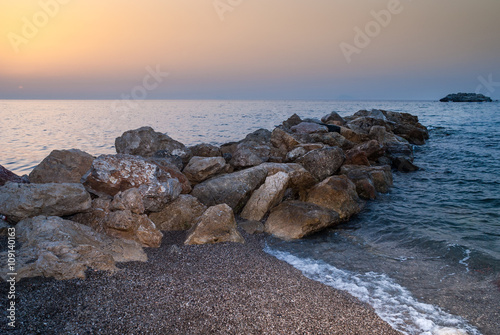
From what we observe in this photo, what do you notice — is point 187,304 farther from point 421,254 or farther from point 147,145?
point 147,145

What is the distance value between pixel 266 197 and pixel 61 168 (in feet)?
21.5

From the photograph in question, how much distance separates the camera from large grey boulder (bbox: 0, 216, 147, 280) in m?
5.02

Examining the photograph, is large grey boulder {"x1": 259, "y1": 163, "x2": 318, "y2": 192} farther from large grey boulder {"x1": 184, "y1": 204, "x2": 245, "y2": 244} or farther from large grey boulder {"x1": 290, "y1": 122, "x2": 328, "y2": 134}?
large grey boulder {"x1": 290, "y1": 122, "x2": 328, "y2": 134}

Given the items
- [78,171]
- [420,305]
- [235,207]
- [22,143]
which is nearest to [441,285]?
[420,305]

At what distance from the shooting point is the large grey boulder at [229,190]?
32.3 feet

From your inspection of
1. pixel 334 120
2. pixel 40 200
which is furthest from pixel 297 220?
pixel 334 120

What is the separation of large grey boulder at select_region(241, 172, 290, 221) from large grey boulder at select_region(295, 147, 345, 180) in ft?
10.0

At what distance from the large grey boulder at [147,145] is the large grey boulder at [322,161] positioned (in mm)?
5285

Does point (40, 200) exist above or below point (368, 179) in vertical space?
above

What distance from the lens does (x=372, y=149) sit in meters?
16.8

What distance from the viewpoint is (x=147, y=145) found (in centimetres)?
1300

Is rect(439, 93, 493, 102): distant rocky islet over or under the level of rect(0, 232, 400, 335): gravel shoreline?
over

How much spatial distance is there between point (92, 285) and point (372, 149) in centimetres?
1551

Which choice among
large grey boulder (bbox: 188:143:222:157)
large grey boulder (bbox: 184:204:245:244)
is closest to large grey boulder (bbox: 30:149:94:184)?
large grey boulder (bbox: 184:204:245:244)
